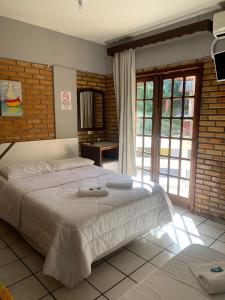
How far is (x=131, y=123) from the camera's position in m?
3.73

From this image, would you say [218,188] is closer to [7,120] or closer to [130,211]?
[130,211]

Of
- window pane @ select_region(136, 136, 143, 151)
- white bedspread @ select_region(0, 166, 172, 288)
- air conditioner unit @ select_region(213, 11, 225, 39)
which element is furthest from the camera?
window pane @ select_region(136, 136, 143, 151)

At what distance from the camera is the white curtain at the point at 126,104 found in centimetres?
364

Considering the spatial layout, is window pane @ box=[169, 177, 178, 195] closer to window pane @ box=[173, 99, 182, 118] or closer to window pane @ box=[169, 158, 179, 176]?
window pane @ box=[169, 158, 179, 176]

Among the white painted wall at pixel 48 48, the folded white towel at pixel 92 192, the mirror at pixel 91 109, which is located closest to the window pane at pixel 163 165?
the mirror at pixel 91 109

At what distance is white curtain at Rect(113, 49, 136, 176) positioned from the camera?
12.0ft

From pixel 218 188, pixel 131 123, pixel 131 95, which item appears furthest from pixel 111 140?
pixel 218 188

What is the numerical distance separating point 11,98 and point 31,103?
30 centimetres

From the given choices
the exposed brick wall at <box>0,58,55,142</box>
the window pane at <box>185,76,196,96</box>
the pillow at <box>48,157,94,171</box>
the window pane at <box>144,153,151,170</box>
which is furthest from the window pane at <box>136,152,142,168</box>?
the exposed brick wall at <box>0,58,55,142</box>

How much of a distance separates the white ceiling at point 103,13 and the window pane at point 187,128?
135 cm

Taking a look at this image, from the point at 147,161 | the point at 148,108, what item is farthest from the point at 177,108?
the point at 147,161

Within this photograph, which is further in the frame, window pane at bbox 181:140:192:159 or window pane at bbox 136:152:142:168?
window pane at bbox 136:152:142:168

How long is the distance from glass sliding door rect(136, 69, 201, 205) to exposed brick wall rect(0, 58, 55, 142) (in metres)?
1.44

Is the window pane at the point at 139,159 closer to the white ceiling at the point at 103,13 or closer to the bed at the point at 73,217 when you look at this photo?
the bed at the point at 73,217
